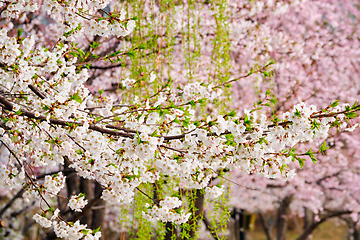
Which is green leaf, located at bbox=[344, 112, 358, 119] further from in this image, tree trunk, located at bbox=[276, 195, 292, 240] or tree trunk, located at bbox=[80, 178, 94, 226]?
tree trunk, located at bbox=[276, 195, 292, 240]

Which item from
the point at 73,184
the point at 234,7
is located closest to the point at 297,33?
the point at 234,7

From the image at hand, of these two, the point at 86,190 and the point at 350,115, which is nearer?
the point at 350,115

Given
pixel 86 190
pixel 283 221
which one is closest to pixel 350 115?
pixel 86 190

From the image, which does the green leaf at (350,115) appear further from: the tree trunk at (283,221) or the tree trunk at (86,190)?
the tree trunk at (283,221)

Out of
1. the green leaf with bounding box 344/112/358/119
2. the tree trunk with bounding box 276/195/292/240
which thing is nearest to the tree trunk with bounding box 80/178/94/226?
the green leaf with bounding box 344/112/358/119

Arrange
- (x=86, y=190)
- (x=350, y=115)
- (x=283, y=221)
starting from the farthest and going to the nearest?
(x=283, y=221) < (x=86, y=190) < (x=350, y=115)

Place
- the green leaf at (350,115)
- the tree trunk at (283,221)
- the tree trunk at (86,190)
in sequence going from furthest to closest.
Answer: the tree trunk at (283,221) → the tree trunk at (86,190) → the green leaf at (350,115)

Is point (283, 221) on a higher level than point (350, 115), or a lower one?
lower

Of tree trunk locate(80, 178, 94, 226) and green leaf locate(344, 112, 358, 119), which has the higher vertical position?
green leaf locate(344, 112, 358, 119)

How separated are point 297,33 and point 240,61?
6.02ft

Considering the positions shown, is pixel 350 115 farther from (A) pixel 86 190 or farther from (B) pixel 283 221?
(B) pixel 283 221

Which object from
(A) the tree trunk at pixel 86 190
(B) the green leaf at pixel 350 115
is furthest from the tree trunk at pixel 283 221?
(B) the green leaf at pixel 350 115

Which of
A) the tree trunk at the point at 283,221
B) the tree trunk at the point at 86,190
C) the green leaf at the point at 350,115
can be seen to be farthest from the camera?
the tree trunk at the point at 283,221

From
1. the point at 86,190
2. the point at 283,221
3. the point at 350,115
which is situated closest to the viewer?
the point at 350,115
